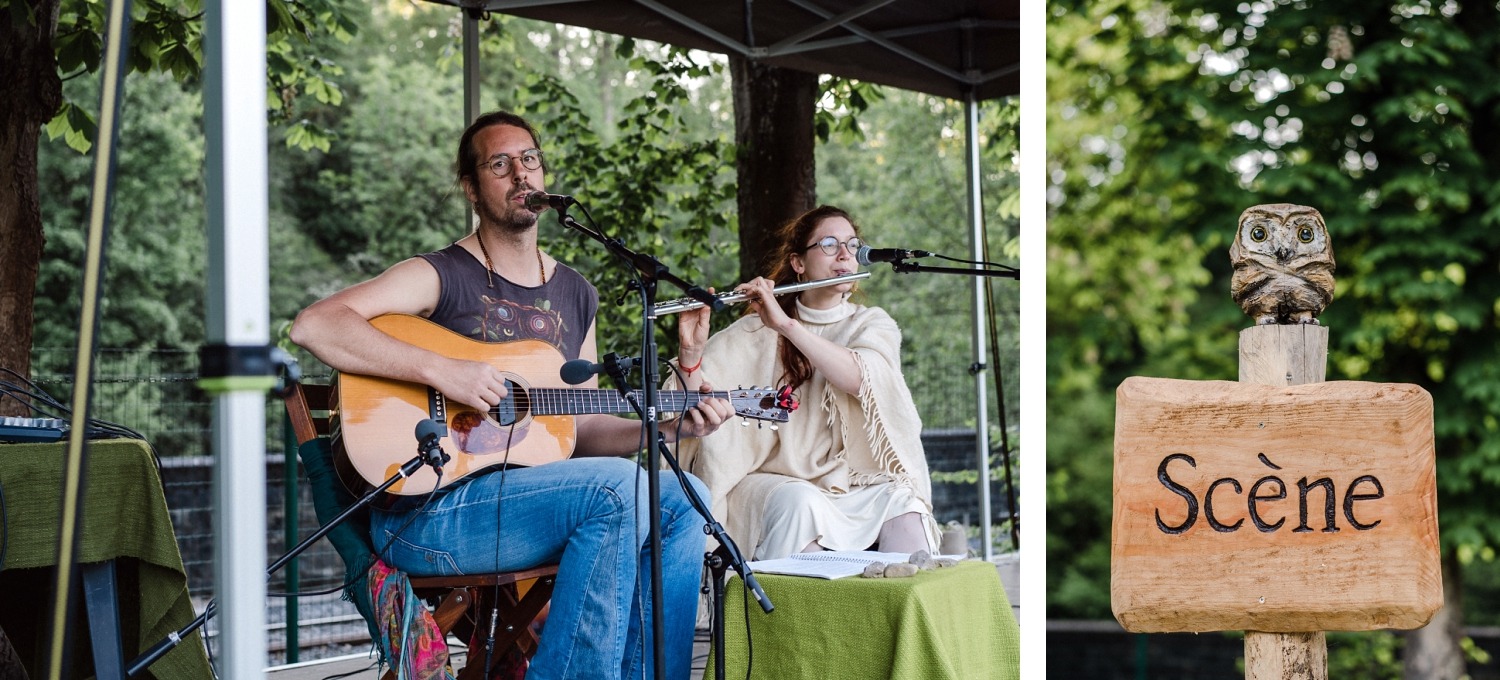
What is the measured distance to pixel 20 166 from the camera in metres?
3.21

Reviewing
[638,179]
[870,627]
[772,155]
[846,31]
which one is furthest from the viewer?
[638,179]

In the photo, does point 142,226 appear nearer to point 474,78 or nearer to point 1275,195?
point 474,78

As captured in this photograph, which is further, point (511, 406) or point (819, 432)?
point (819, 432)

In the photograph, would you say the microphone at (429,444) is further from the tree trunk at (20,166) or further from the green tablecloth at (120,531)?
the tree trunk at (20,166)

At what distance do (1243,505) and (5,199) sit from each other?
3.04m

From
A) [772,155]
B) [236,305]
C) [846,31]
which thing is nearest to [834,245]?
[846,31]

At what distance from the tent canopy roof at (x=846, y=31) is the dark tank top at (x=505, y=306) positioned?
55.6 inches

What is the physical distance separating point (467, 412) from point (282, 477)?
15.4 feet

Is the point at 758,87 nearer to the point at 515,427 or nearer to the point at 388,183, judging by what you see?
the point at 515,427

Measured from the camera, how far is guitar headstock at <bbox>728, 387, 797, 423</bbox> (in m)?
2.77

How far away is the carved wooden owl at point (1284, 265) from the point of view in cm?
196

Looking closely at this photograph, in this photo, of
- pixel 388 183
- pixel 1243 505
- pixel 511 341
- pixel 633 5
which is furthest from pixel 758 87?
pixel 388 183

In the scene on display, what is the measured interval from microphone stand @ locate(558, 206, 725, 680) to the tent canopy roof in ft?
6.45

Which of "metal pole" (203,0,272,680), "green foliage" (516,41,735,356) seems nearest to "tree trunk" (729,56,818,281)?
"green foliage" (516,41,735,356)
